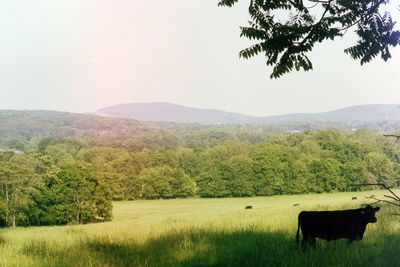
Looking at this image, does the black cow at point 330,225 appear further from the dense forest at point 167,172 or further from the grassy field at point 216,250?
the dense forest at point 167,172

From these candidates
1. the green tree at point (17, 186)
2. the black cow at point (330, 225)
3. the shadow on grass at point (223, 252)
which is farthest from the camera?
the green tree at point (17, 186)

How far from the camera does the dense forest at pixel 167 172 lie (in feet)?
271

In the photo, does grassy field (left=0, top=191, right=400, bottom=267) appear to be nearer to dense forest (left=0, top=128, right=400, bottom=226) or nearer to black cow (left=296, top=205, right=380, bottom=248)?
black cow (left=296, top=205, right=380, bottom=248)

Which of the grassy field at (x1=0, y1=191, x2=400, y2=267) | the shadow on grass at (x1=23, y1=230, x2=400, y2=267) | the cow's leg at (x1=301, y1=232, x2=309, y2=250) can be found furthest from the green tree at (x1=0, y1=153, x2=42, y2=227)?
the cow's leg at (x1=301, y1=232, x2=309, y2=250)

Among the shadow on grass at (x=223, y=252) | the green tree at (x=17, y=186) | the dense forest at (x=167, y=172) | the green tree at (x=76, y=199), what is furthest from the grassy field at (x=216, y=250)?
the green tree at (x=17, y=186)

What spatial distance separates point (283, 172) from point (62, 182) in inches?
2585

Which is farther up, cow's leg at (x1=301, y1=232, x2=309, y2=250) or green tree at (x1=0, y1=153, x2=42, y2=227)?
cow's leg at (x1=301, y1=232, x2=309, y2=250)

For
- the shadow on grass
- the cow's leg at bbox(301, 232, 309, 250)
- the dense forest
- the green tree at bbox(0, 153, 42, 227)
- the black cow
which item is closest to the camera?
the shadow on grass

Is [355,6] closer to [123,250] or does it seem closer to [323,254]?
[323,254]

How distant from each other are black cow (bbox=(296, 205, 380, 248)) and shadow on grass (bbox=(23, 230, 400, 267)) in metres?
0.20

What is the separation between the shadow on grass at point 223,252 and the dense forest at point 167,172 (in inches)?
2650

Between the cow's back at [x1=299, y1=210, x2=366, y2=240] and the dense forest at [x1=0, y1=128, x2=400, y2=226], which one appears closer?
the cow's back at [x1=299, y1=210, x2=366, y2=240]

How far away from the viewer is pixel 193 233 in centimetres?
1106

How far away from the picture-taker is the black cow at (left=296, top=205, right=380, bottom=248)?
8672 millimetres
